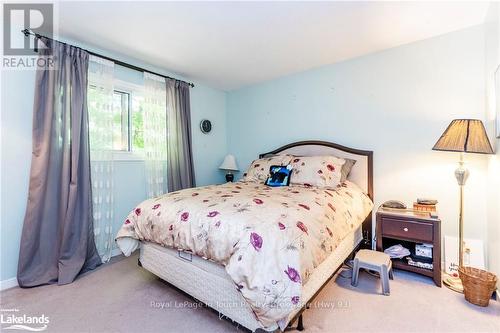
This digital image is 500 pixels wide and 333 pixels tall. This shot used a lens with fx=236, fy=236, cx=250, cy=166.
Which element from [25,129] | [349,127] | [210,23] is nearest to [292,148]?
[349,127]

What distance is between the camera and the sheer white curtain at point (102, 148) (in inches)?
96.6

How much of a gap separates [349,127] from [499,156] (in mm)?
1361

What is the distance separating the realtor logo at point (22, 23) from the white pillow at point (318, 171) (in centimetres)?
264

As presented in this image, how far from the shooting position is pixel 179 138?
10.5ft

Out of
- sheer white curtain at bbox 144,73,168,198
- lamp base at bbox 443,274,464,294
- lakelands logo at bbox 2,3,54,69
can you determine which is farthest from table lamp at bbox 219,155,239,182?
lamp base at bbox 443,274,464,294

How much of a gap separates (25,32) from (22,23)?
0.07 m

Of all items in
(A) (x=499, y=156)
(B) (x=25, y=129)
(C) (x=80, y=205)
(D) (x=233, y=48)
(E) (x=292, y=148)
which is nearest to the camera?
(A) (x=499, y=156)

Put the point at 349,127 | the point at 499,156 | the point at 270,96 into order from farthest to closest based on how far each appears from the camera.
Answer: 1. the point at 270,96
2. the point at 349,127
3. the point at 499,156

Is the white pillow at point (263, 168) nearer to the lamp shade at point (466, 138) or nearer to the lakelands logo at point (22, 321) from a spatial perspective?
the lamp shade at point (466, 138)

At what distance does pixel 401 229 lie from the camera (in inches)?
84.0

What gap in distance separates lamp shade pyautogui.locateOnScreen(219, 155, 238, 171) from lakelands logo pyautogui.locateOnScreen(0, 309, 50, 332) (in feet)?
8.61

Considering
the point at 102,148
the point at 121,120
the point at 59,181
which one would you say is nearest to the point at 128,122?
the point at 121,120

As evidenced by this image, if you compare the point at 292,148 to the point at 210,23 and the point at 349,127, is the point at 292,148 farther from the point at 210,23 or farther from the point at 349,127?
the point at 210,23

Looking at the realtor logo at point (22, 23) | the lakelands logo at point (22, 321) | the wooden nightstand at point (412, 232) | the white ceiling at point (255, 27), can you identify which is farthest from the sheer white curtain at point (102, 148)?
the wooden nightstand at point (412, 232)
